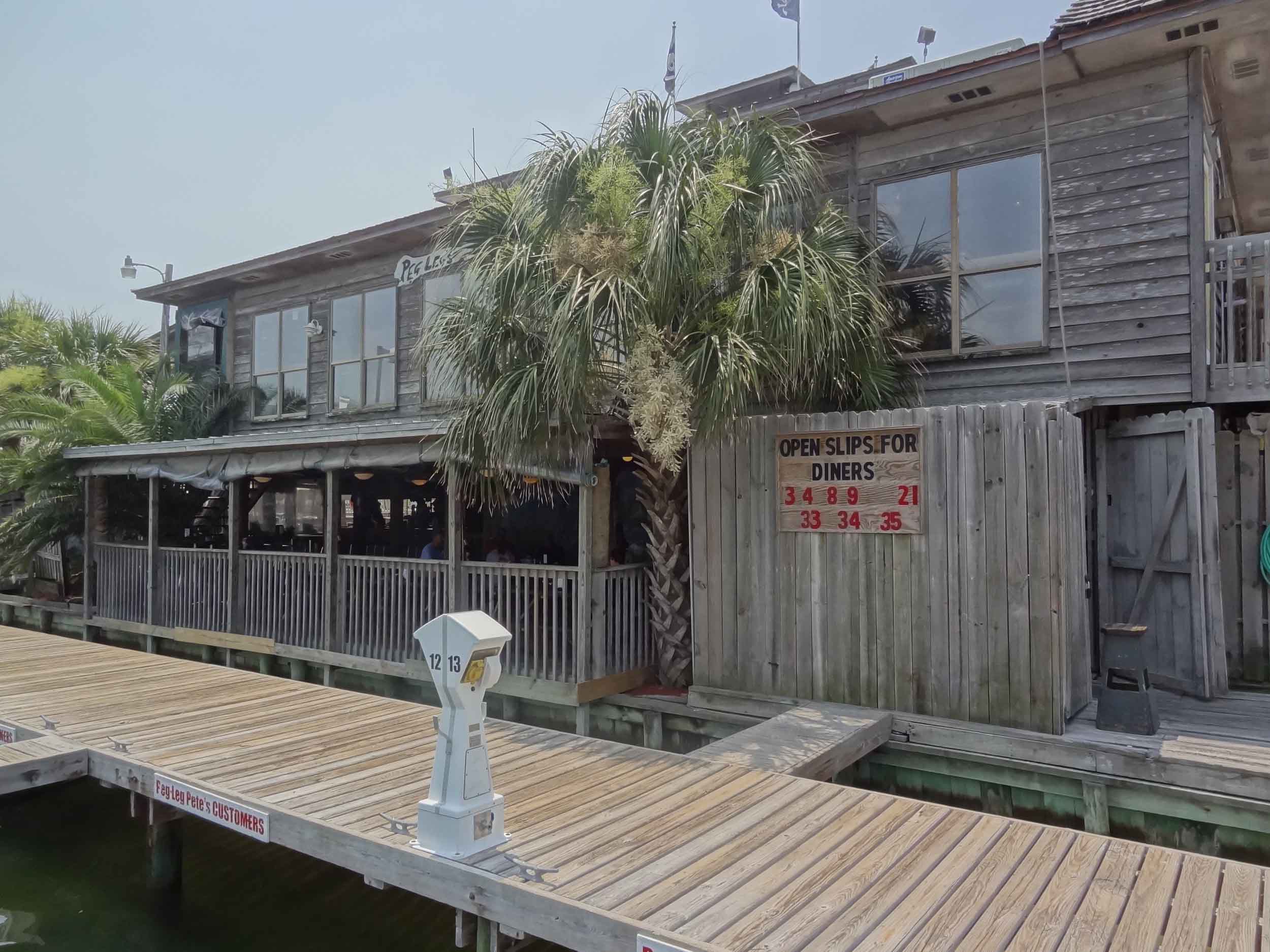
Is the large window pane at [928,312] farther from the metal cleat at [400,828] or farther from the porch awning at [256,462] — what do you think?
the metal cleat at [400,828]

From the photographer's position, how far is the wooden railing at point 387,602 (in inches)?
347

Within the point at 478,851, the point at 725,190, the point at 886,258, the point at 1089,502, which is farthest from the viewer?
the point at 886,258

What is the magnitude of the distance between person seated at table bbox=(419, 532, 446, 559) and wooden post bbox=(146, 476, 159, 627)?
3.96m

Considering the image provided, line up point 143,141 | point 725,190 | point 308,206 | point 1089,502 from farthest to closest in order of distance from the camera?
point 308,206 → point 143,141 → point 1089,502 → point 725,190

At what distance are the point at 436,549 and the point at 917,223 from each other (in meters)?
6.44

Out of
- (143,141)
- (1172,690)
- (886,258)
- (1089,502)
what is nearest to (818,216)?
(886,258)

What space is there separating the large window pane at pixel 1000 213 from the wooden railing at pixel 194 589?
9.14m

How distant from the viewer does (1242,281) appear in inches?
299

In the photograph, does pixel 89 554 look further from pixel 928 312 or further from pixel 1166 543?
pixel 1166 543

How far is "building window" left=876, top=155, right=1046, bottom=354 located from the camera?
7.79 m

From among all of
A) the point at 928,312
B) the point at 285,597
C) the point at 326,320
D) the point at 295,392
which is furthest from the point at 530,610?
the point at 295,392

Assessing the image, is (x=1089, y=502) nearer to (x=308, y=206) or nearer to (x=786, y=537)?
(x=786, y=537)

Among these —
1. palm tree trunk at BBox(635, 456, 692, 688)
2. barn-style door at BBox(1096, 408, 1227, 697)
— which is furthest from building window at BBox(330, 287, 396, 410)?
barn-style door at BBox(1096, 408, 1227, 697)

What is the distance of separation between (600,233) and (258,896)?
5.44 meters
